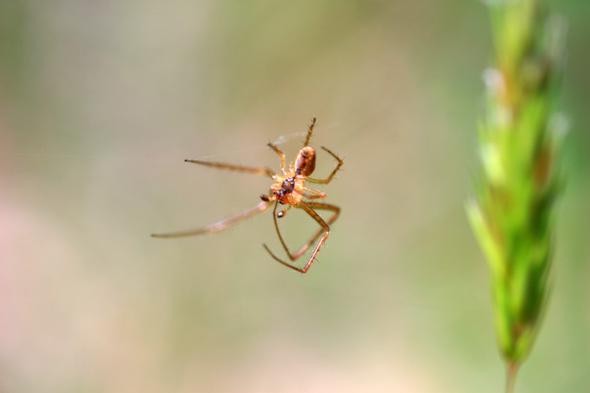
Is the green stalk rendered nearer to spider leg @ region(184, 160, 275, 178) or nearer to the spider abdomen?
spider leg @ region(184, 160, 275, 178)

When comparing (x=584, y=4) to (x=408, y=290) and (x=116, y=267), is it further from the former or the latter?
(x=116, y=267)

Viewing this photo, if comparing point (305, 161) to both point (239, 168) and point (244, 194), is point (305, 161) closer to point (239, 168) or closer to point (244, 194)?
point (239, 168)

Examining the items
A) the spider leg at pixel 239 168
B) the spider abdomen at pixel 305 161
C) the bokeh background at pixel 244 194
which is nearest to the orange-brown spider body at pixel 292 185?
the spider abdomen at pixel 305 161

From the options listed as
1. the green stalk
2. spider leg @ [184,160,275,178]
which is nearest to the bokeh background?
spider leg @ [184,160,275,178]

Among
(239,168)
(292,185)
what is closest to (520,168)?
(239,168)

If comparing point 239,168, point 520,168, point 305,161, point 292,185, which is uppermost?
point 305,161

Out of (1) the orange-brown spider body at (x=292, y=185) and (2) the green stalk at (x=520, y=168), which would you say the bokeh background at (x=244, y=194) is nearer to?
(1) the orange-brown spider body at (x=292, y=185)
